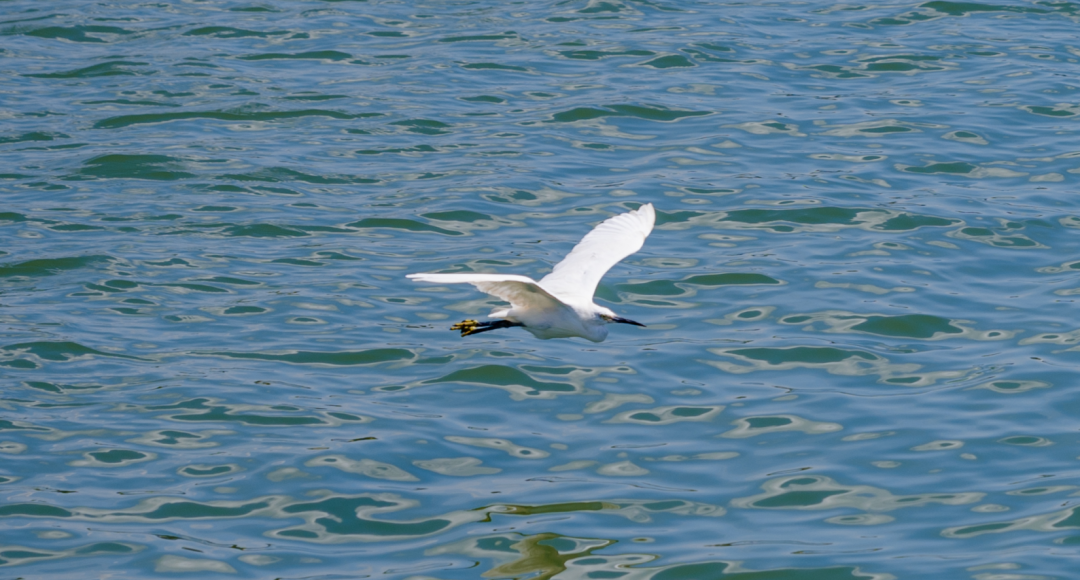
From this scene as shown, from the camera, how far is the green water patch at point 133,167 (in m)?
13.6

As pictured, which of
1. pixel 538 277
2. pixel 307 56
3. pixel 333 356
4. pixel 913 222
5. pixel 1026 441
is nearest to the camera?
pixel 1026 441

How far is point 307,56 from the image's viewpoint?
17312 mm

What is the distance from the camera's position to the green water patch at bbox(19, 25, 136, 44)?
18359 millimetres

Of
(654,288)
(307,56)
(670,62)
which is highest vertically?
(307,56)

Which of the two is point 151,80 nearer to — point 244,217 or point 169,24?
point 169,24

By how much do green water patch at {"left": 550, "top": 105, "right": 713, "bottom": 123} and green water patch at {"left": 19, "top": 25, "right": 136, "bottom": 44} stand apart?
7311mm

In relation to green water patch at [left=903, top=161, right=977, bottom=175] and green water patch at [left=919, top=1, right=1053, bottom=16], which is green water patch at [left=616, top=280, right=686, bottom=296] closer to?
green water patch at [left=903, top=161, right=977, bottom=175]

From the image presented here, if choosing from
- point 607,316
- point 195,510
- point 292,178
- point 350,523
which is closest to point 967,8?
point 292,178

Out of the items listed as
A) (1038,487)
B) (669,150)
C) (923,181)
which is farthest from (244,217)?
(1038,487)

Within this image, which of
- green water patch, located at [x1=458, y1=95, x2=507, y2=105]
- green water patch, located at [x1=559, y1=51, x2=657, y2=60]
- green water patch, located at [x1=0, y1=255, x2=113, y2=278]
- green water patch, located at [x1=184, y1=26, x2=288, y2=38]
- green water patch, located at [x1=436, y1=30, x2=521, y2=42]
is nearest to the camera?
green water patch, located at [x1=0, y1=255, x2=113, y2=278]

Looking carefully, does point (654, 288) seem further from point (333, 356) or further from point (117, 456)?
point (117, 456)

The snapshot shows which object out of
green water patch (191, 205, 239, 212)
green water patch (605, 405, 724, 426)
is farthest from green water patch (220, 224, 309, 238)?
green water patch (605, 405, 724, 426)

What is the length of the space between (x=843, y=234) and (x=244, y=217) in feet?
18.8

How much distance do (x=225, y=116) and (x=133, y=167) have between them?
5.90ft
